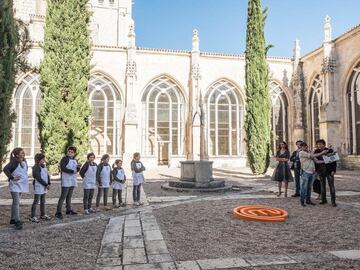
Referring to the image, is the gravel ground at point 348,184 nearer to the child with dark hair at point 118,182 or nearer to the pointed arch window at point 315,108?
the child with dark hair at point 118,182

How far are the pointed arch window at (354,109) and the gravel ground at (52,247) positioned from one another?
786 inches

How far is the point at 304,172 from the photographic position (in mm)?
7926

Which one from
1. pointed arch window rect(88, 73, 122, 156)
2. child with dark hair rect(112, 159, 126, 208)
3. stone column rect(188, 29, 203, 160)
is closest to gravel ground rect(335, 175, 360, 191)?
child with dark hair rect(112, 159, 126, 208)

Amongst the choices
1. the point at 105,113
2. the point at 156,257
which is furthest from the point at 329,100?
the point at 156,257

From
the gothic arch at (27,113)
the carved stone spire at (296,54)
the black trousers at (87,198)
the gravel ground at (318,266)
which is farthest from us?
the carved stone spire at (296,54)

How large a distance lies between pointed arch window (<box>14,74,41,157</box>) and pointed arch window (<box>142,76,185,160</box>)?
7767 mm

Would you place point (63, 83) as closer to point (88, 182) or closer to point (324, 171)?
point (88, 182)

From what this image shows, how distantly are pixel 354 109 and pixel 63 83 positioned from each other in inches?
739

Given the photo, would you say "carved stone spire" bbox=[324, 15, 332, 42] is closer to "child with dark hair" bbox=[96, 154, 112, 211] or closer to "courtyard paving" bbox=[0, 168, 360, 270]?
"courtyard paving" bbox=[0, 168, 360, 270]

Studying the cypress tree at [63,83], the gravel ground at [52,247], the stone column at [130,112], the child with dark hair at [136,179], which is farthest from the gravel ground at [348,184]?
the stone column at [130,112]

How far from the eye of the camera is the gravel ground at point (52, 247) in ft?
12.2

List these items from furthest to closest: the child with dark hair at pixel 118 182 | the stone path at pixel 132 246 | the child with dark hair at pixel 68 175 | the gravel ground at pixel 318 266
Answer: the child with dark hair at pixel 118 182, the child with dark hair at pixel 68 175, the stone path at pixel 132 246, the gravel ground at pixel 318 266

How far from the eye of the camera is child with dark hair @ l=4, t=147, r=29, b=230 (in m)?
5.71

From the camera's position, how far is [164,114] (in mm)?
23719
